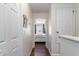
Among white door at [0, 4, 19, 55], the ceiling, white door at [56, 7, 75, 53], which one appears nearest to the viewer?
white door at [0, 4, 19, 55]

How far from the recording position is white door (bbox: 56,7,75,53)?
3852 millimetres

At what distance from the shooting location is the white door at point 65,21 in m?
3.85

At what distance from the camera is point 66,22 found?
154 inches

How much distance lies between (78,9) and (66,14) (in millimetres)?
381

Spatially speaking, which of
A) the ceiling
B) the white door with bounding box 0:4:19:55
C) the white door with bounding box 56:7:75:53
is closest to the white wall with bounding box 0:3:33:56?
the white door with bounding box 0:4:19:55

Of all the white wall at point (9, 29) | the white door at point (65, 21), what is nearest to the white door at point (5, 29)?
the white wall at point (9, 29)

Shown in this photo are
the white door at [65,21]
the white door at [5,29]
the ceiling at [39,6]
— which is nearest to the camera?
the white door at [5,29]

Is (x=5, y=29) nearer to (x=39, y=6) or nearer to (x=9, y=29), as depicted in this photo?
(x=9, y=29)

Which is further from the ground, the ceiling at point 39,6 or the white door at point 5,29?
the ceiling at point 39,6

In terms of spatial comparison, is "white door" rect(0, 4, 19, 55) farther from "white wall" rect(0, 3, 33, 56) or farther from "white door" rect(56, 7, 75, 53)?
"white door" rect(56, 7, 75, 53)

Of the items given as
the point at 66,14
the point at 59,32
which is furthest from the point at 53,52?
the point at 66,14

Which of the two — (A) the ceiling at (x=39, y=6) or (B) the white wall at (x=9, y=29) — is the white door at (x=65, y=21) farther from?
(B) the white wall at (x=9, y=29)

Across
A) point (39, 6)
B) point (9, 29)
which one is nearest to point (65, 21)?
point (39, 6)

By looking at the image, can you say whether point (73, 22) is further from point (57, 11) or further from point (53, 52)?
point (53, 52)
